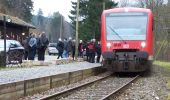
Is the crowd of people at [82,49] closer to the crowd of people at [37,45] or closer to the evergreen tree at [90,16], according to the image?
the crowd of people at [37,45]

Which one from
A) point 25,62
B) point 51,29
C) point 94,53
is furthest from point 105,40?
point 51,29

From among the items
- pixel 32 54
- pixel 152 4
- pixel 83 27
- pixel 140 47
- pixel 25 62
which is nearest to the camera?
pixel 140 47

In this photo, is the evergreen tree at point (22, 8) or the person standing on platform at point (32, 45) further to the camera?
the evergreen tree at point (22, 8)

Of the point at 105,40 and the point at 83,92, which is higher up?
the point at 105,40

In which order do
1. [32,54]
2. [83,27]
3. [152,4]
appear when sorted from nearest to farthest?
[32,54]
[152,4]
[83,27]

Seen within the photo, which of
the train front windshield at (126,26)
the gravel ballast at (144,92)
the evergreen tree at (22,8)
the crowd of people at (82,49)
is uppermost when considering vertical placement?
the evergreen tree at (22,8)

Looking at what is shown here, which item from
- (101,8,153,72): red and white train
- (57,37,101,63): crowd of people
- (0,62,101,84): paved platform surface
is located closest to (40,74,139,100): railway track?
(0,62,101,84): paved platform surface

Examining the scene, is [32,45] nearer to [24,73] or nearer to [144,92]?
[24,73]

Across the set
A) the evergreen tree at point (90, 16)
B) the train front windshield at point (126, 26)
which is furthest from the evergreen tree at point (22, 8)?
the train front windshield at point (126, 26)

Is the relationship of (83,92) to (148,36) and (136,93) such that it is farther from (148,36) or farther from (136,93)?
(148,36)

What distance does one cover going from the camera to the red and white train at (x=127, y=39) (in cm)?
2216

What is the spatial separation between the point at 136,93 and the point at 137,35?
7.51 metres

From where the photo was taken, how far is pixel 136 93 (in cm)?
1553

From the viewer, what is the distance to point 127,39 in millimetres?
22594
